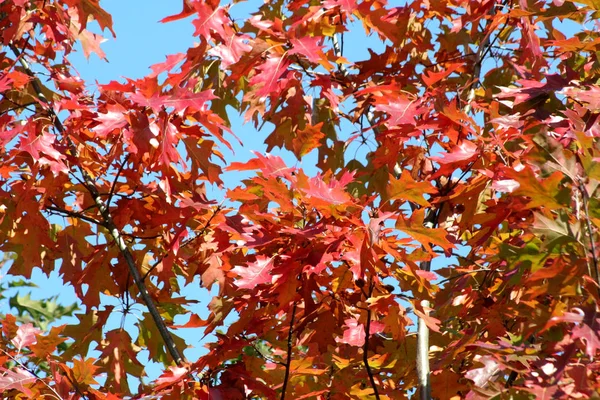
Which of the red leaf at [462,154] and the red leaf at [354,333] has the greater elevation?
the red leaf at [462,154]

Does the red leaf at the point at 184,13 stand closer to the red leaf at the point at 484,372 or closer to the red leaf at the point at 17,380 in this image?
the red leaf at the point at 17,380

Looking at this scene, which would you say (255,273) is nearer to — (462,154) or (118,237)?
(462,154)

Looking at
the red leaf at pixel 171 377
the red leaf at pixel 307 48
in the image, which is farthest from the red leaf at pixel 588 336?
the red leaf at pixel 307 48

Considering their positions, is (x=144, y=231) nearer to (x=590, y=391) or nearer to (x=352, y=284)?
(x=352, y=284)

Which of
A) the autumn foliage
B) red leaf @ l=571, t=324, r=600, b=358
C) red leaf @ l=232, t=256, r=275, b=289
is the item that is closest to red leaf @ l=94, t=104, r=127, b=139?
the autumn foliage

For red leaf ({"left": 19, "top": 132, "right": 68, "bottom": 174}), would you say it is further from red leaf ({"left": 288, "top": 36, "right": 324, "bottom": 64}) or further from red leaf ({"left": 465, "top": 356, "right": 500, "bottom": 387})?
red leaf ({"left": 465, "top": 356, "right": 500, "bottom": 387})

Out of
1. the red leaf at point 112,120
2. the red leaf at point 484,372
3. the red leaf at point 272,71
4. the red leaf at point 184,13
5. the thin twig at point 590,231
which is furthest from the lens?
the red leaf at point 272,71

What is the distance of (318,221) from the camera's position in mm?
2432

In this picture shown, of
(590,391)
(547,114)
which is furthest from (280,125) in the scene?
(590,391)

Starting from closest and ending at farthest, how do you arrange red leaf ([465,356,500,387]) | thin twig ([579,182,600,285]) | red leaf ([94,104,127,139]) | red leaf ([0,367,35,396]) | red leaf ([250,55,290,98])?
thin twig ([579,182,600,285]), red leaf ([465,356,500,387]), red leaf ([0,367,35,396]), red leaf ([94,104,127,139]), red leaf ([250,55,290,98])

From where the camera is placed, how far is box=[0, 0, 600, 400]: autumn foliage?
6.77 ft

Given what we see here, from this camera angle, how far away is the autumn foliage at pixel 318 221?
206 cm

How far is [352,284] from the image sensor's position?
2688mm

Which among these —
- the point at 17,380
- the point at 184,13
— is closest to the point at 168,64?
the point at 184,13
